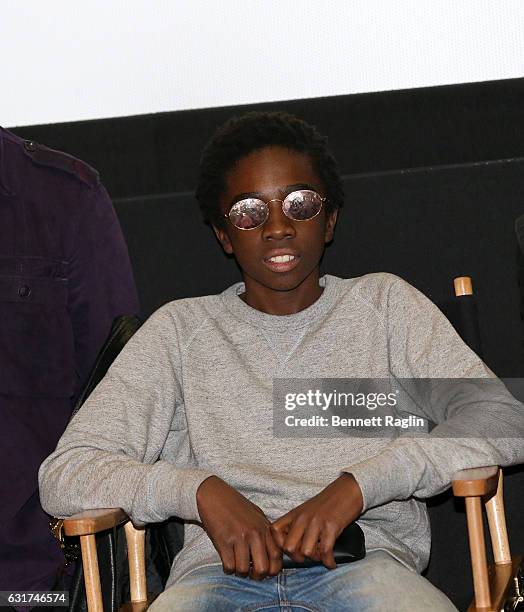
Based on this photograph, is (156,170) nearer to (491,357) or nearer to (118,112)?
(118,112)

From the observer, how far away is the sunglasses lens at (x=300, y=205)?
92.5 inches

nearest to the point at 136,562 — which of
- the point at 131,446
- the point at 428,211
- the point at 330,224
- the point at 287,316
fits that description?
the point at 131,446

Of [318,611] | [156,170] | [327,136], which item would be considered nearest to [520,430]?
[318,611]

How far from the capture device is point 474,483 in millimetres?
1951

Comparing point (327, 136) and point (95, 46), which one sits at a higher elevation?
point (95, 46)

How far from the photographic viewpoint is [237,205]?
237cm

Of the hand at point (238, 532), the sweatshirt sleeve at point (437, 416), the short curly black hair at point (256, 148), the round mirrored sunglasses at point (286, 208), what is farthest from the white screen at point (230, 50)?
the hand at point (238, 532)

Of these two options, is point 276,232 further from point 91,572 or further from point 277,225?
point 91,572

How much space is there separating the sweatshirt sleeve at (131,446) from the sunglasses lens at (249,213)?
255mm

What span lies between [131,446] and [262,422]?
0.85 feet

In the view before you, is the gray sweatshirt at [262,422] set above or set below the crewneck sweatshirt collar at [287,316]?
below

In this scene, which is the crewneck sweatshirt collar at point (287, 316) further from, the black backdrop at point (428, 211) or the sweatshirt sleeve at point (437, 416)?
the black backdrop at point (428, 211)

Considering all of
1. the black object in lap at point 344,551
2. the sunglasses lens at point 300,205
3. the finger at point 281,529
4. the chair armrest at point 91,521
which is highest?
the sunglasses lens at point 300,205

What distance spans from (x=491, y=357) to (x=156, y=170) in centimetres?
94
